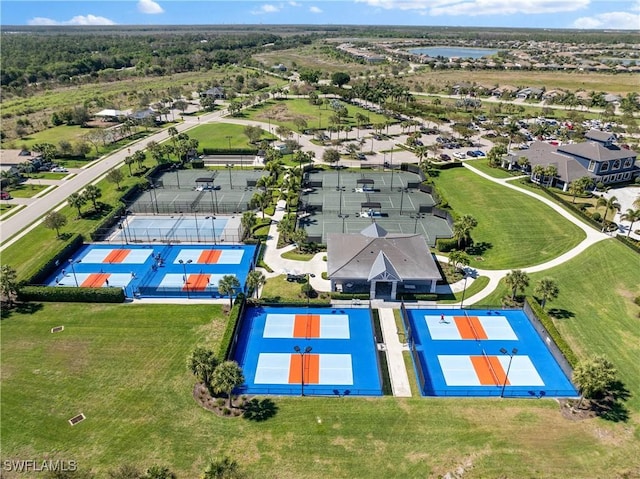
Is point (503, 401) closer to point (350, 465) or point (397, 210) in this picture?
point (350, 465)

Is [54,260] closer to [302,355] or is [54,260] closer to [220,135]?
[302,355]

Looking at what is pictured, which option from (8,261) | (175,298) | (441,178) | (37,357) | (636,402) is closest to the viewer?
(636,402)

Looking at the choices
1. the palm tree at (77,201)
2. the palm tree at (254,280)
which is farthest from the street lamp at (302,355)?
the palm tree at (77,201)

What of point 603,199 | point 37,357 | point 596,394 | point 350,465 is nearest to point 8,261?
point 37,357

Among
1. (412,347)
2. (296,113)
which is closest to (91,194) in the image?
(412,347)

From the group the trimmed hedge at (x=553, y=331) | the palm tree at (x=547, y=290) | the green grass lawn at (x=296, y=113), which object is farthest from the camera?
the green grass lawn at (x=296, y=113)

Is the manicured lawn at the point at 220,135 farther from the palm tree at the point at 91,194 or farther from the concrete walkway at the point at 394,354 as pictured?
the concrete walkway at the point at 394,354
